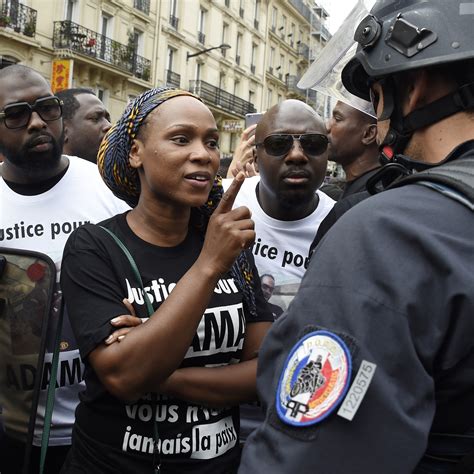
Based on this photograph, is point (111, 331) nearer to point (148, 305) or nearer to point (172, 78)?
point (148, 305)

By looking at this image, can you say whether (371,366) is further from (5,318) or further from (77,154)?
(77,154)

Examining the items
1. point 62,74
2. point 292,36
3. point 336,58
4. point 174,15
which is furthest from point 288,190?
point 292,36

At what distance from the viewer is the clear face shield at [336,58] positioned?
1891 mm

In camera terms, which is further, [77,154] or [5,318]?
[77,154]

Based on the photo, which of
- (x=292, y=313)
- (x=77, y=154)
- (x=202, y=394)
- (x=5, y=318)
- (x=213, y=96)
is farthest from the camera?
(x=213, y=96)

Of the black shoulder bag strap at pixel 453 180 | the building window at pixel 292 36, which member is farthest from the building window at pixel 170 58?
the black shoulder bag strap at pixel 453 180

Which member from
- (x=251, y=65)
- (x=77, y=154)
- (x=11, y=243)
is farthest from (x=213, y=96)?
(x=11, y=243)

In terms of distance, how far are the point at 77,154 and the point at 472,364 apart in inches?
145

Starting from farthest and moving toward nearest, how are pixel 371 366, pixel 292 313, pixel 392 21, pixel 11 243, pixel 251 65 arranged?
pixel 251 65 → pixel 11 243 → pixel 392 21 → pixel 292 313 → pixel 371 366

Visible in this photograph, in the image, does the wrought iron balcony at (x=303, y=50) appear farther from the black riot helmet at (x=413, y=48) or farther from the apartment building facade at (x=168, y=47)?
the black riot helmet at (x=413, y=48)

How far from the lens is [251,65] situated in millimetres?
35688

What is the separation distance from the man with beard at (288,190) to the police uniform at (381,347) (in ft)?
5.38

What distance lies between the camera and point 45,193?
104 inches

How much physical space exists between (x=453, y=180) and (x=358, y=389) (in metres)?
0.42
